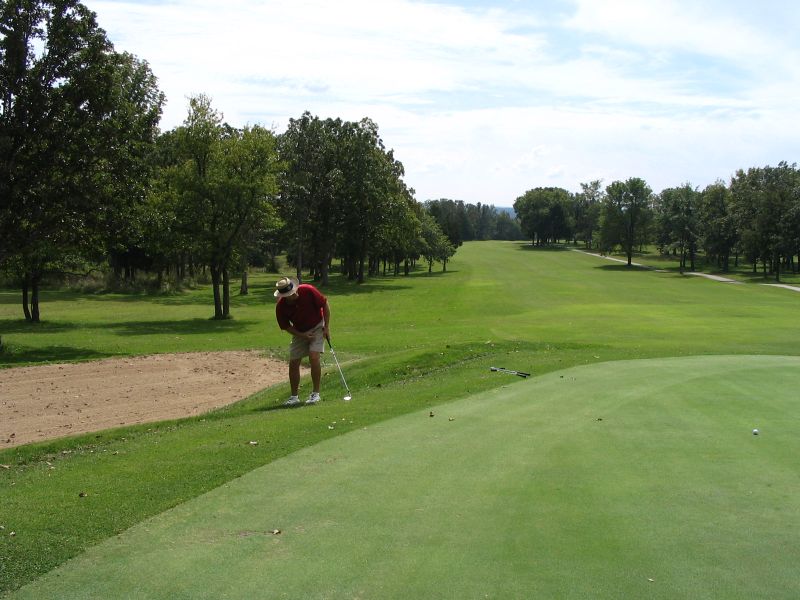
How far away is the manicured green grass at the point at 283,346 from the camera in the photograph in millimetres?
6863

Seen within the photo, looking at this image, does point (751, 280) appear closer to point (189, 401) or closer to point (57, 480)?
point (189, 401)

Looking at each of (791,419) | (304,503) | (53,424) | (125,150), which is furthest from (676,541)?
(125,150)

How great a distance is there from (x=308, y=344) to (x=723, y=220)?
93266 millimetres

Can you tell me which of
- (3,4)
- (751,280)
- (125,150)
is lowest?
(751,280)

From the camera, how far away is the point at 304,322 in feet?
44.7

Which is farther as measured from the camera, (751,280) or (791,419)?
(751,280)

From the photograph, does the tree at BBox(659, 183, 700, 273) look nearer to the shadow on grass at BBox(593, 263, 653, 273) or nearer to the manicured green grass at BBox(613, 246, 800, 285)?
the manicured green grass at BBox(613, 246, 800, 285)

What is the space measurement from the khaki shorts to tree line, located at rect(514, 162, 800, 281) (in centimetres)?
7767

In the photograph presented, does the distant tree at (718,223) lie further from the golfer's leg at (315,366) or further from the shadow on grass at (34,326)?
the golfer's leg at (315,366)

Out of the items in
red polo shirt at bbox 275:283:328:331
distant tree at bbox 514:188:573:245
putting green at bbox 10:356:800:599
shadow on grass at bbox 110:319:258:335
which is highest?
distant tree at bbox 514:188:573:245

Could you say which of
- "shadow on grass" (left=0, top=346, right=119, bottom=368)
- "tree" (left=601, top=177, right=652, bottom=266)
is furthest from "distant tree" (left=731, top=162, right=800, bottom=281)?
"shadow on grass" (left=0, top=346, right=119, bottom=368)

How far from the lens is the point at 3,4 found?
2366cm

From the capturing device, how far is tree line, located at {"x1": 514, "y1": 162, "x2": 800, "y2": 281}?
8019 cm

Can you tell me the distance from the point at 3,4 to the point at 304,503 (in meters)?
24.4
